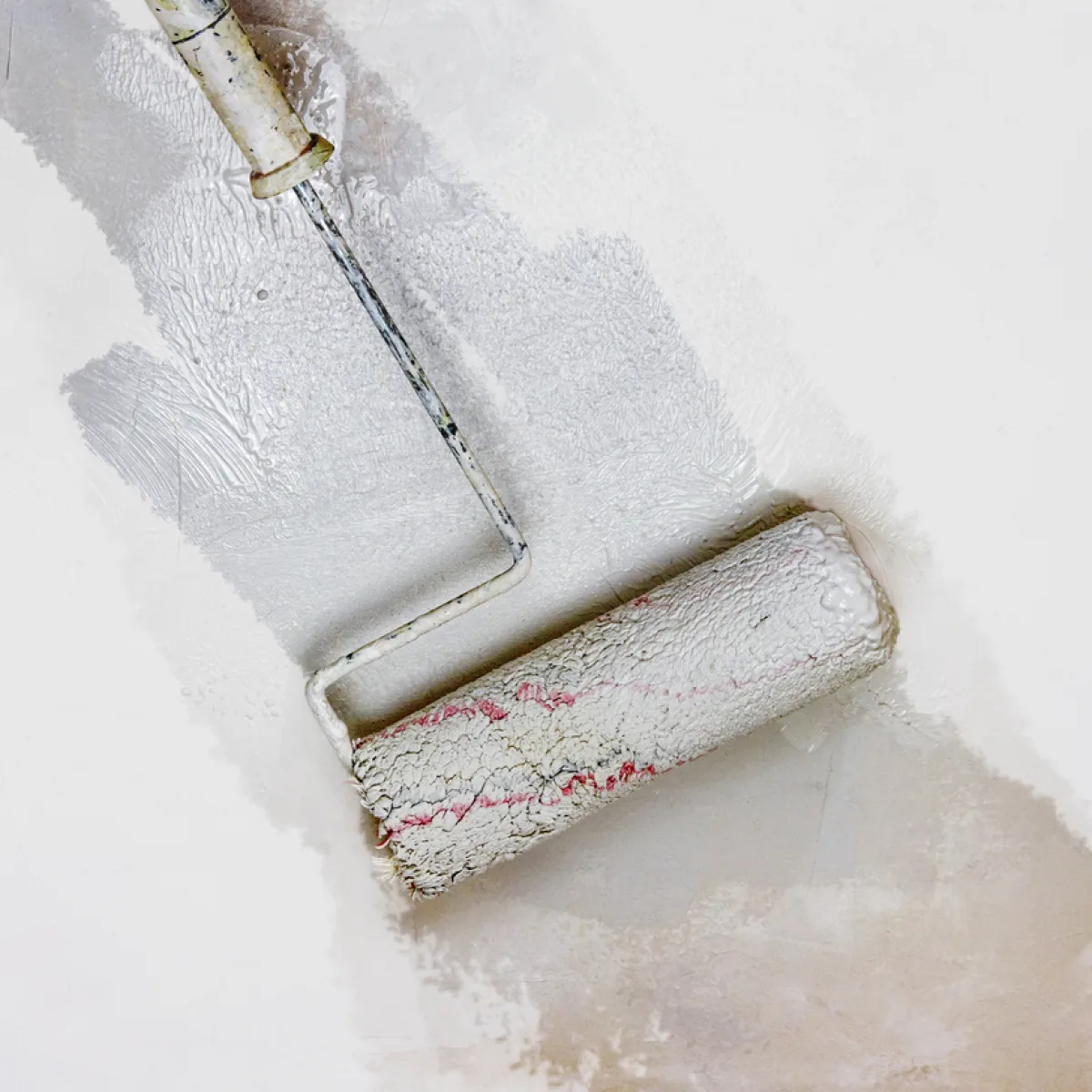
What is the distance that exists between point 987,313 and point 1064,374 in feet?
0.38

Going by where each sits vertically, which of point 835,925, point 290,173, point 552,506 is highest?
point 290,173

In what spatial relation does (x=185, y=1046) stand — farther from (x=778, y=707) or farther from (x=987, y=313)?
(x=987, y=313)

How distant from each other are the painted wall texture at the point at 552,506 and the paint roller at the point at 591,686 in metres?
0.09

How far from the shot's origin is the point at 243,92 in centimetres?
87

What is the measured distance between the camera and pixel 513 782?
3.26 feet

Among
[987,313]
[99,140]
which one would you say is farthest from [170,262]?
[987,313]

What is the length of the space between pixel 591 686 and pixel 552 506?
0.23 meters

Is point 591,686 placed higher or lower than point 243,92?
lower

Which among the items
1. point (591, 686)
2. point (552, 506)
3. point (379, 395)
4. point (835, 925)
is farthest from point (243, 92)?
point (835, 925)

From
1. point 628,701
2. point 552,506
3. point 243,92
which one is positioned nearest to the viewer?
point 243,92

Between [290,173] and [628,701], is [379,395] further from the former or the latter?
[628,701]

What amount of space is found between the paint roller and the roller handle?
0.06 meters

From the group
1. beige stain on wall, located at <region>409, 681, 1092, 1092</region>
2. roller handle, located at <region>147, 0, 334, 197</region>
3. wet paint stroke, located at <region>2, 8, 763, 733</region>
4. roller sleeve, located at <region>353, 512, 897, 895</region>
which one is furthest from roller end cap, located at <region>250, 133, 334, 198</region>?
beige stain on wall, located at <region>409, 681, 1092, 1092</region>

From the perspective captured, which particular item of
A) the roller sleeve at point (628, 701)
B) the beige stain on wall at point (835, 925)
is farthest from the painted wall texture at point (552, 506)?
the roller sleeve at point (628, 701)
